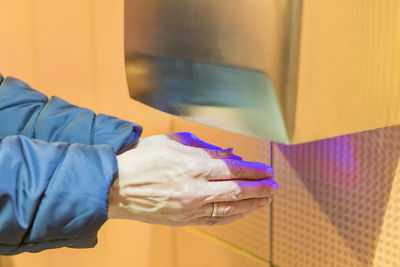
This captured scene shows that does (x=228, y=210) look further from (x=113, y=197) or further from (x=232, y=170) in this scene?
(x=113, y=197)

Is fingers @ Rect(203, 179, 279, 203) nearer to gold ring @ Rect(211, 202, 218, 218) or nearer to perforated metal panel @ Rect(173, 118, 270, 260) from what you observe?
gold ring @ Rect(211, 202, 218, 218)

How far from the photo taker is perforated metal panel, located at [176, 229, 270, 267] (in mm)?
1003

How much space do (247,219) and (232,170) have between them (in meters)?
0.33

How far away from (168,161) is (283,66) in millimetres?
257

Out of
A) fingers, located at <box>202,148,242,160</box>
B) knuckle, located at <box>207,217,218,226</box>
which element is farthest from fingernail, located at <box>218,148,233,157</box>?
knuckle, located at <box>207,217,218,226</box>

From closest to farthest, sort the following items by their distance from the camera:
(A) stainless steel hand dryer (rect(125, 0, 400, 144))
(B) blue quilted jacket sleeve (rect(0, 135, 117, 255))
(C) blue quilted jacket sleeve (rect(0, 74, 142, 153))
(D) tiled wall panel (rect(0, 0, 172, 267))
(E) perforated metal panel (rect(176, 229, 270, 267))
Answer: (A) stainless steel hand dryer (rect(125, 0, 400, 144))
(B) blue quilted jacket sleeve (rect(0, 135, 117, 255))
(C) blue quilted jacket sleeve (rect(0, 74, 142, 153))
(E) perforated metal panel (rect(176, 229, 270, 267))
(D) tiled wall panel (rect(0, 0, 172, 267))

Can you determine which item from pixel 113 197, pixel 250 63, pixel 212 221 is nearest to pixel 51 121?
pixel 113 197

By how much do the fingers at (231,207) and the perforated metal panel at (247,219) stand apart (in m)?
0.20

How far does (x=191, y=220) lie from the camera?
688 millimetres

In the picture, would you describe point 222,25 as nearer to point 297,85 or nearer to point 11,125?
point 297,85

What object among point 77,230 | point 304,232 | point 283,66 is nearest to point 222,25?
point 283,66

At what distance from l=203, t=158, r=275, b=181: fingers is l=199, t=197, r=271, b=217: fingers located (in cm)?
4

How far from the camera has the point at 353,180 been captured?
0.75 metres

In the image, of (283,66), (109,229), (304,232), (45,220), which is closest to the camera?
(283,66)
